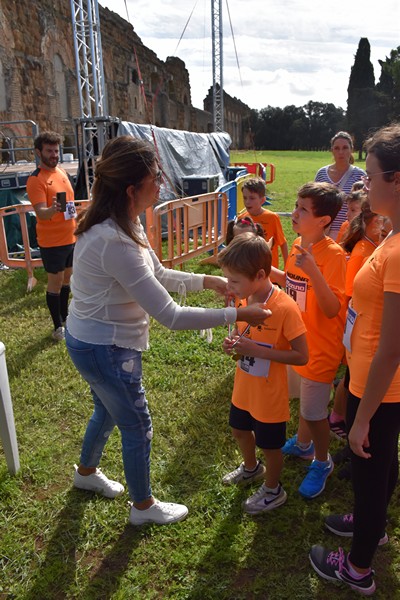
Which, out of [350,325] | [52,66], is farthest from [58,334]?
[52,66]

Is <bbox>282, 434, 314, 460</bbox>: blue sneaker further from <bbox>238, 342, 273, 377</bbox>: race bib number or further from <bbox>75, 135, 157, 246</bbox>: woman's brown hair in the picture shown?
<bbox>75, 135, 157, 246</bbox>: woman's brown hair

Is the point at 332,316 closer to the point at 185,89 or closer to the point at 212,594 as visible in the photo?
the point at 212,594

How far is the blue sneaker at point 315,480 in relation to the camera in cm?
260

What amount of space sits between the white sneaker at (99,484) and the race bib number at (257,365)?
108 cm

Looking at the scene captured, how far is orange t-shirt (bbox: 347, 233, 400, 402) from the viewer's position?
1.41 metres

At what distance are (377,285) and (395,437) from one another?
60cm

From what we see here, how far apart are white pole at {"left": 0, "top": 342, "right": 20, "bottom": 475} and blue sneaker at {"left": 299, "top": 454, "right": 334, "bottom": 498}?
1703mm

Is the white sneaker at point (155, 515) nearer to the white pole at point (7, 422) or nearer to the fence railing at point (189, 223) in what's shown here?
the white pole at point (7, 422)

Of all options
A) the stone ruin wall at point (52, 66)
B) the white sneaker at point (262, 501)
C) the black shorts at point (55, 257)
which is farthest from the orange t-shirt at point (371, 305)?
the stone ruin wall at point (52, 66)

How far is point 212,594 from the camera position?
6.74 ft

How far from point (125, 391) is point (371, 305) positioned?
3.59ft

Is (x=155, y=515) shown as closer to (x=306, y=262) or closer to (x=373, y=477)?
(x=373, y=477)

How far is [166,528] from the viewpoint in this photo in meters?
2.41

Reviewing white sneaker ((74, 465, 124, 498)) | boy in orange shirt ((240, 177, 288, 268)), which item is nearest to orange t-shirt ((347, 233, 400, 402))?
white sneaker ((74, 465, 124, 498))
